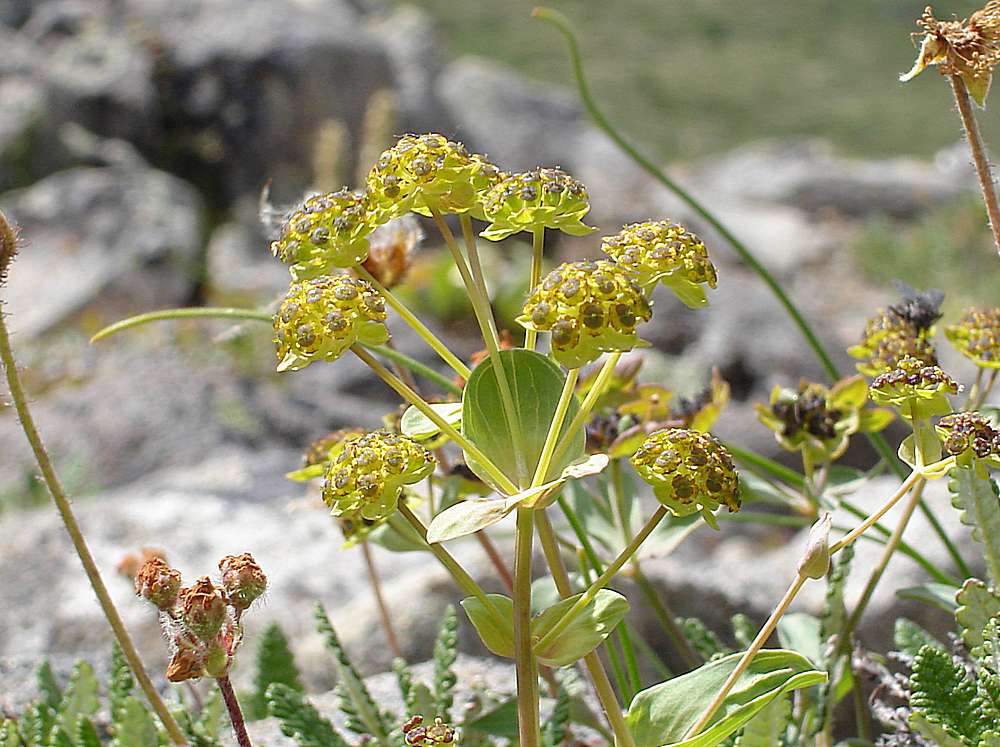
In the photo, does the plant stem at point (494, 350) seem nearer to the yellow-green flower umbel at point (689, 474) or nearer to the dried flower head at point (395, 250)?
the yellow-green flower umbel at point (689, 474)

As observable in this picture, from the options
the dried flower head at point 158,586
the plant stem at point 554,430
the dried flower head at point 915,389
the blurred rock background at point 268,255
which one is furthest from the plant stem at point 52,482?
the dried flower head at point 915,389

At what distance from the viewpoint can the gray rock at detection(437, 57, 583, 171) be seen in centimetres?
722

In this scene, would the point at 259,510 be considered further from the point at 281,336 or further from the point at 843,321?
the point at 843,321

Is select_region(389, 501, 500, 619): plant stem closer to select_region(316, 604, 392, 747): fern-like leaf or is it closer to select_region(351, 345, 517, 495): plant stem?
select_region(351, 345, 517, 495): plant stem

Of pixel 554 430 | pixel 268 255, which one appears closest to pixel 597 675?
pixel 554 430

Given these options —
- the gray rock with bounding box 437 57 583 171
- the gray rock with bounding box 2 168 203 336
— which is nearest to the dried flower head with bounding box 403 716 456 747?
the gray rock with bounding box 2 168 203 336

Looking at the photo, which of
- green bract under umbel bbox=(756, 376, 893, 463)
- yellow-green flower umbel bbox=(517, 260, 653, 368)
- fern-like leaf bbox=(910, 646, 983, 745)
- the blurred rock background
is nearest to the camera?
yellow-green flower umbel bbox=(517, 260, 653, 368)

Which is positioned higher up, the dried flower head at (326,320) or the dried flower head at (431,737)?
the dried flower head at (326,320)

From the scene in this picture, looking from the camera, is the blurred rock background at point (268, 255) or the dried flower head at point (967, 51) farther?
the blurred rock background at point (268, 255)

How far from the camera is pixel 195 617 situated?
1.88ft

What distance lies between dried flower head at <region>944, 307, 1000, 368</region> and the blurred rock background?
48 centimetres

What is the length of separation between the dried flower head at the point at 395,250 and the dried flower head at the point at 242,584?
0.43 metres

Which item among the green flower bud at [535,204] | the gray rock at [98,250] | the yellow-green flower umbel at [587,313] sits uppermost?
the gray rock at [98,250]

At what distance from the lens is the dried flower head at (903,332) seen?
2.77ft
